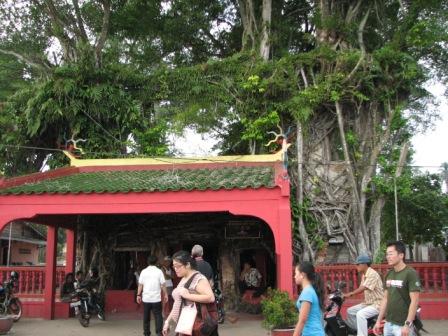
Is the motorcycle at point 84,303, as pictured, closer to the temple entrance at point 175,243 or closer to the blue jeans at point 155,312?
the temple entrance at point 175,243

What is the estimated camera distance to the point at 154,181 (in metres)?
11.4

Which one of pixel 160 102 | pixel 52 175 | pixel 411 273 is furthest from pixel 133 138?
pixel 411 273

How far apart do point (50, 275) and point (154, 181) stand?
13.1 ft

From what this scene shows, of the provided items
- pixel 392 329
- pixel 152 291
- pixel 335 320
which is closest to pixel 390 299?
pixel 392 329

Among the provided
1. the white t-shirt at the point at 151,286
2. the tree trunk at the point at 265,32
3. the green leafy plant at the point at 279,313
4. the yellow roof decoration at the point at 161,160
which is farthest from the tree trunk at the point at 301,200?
the white t-shirt at the point at 151,286

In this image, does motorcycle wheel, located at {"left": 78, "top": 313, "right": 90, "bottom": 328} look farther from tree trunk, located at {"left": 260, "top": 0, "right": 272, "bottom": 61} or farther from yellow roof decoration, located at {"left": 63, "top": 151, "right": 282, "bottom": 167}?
tree trunk, located at {"left": 260, "top": 0, "right": 272, "bottom": 61}

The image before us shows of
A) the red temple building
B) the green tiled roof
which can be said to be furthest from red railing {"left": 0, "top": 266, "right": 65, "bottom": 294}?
the green tiled roof

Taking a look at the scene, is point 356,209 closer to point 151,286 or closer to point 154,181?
point 154,181

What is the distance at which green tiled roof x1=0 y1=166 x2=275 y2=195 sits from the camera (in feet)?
33.8

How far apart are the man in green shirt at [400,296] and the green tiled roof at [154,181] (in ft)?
15.6

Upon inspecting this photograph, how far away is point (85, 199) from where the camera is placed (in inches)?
415

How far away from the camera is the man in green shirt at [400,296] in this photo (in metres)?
5.05

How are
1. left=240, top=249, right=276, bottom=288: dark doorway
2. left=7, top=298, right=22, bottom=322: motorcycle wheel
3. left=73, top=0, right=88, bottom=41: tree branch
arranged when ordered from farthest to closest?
1. left=73, top=0, right=88, bottom=41: tree branch
2. left=240, top=249, right=276, bottom=288: dark doorway
3. left=7, top=298, right=22, bottom=322: motorcycle wheel

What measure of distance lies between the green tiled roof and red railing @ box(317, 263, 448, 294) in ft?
8.64
